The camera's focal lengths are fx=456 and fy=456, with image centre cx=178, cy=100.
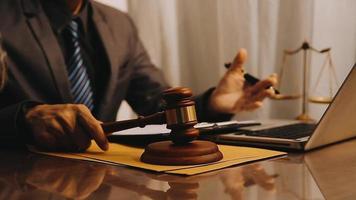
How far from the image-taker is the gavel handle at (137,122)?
670 millimetres

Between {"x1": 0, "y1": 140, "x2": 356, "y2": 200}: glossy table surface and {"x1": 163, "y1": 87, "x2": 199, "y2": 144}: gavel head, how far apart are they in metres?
0.08

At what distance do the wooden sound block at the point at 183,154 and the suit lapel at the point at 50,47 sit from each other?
670mm

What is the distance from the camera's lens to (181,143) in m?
0.64

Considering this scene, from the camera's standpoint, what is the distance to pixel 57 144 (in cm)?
80

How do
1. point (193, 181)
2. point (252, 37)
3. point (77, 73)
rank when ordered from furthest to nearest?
point (252, 37) → point (77, 73) → point (193, 181)

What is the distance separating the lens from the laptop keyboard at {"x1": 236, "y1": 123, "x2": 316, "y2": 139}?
0.78 m

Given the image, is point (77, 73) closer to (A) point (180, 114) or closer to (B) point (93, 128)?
(B) point (93, 128)

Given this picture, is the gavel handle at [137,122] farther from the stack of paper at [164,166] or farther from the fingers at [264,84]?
the fingers at [264,84]

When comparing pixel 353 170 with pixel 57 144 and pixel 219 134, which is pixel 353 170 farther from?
pixel 57 144

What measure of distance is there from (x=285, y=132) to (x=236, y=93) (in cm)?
35

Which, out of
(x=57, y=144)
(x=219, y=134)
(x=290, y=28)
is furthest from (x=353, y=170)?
(x=290, y=28)

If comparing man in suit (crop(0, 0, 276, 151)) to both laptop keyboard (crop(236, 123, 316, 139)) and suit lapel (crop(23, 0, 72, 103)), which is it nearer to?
suit lapel (crop(23, 0, 72, 103))

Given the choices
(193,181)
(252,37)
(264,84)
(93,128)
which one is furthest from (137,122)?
(252,37)

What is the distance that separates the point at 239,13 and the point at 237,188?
1.06 m
